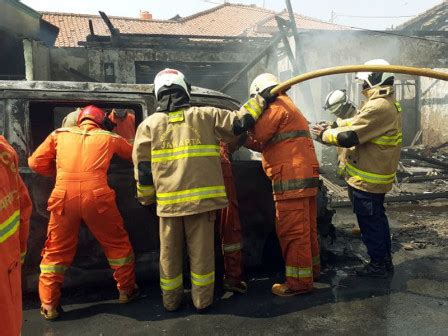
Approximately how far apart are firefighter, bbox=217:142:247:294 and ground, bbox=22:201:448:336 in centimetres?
20

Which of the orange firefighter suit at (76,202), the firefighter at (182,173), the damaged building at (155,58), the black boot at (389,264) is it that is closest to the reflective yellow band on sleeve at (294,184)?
the firefighter at (182,173)

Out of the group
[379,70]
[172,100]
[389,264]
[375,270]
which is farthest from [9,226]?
[389,264]

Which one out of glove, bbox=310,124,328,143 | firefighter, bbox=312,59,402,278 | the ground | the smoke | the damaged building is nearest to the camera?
the ground

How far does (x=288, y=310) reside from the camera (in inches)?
126

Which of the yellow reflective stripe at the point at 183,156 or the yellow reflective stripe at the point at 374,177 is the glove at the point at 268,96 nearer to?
the yellow reflective stripe at the point at 183,156

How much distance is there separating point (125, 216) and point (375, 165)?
7.55 ft

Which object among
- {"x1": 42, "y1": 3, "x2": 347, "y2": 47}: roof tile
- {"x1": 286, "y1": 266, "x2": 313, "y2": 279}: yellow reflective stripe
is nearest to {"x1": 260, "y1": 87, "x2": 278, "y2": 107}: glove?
{"x1": 286, "y1": 266, "x2": 313, "y2": 279}: yellow reflective stripe

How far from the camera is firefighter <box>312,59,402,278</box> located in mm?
3549

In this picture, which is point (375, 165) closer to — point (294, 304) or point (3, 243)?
point (294, 304)

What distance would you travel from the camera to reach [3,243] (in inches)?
62.1

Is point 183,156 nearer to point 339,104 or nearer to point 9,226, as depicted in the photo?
point 9,226

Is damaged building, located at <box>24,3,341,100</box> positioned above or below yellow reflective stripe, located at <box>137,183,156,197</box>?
above

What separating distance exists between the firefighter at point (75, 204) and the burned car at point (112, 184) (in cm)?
18

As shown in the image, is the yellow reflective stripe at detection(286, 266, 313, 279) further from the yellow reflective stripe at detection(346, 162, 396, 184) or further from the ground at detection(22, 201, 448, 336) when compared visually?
the yellow reflective stripe at detection(346, 162, 396, 184)
